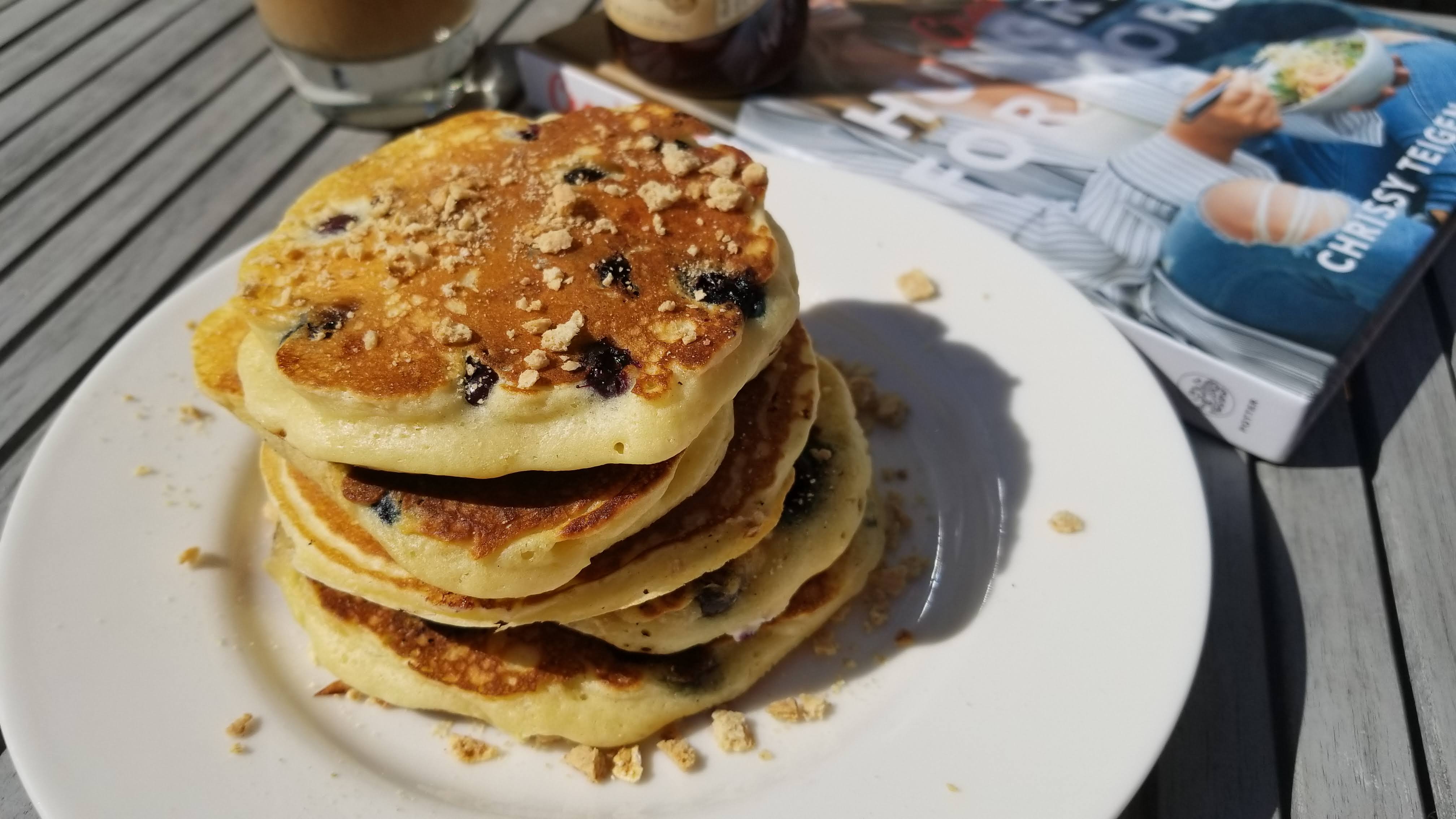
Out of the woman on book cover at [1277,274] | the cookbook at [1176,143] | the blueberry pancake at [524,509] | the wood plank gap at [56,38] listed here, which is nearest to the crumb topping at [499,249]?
the blueberry pancake at [524,509]

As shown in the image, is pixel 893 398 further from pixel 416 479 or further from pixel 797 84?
pixel 797 84

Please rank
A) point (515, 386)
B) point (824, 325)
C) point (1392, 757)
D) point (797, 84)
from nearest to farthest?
point (515, 386)
point (1392, 757)
point (824, 325)
point (797, 84)

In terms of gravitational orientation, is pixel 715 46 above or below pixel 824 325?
above

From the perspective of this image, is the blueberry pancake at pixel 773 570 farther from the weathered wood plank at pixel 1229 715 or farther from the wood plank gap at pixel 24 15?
the wood plank gap at pixel 24 15

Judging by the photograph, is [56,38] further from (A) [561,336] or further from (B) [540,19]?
(A) [561,336]

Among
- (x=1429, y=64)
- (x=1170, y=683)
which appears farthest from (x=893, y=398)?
(x=1429, y=64)

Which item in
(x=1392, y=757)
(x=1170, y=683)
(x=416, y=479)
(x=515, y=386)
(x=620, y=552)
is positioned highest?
(x=515, y=386)

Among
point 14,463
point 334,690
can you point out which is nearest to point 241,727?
point 334,690

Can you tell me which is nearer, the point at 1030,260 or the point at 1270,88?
the point at 1030,260

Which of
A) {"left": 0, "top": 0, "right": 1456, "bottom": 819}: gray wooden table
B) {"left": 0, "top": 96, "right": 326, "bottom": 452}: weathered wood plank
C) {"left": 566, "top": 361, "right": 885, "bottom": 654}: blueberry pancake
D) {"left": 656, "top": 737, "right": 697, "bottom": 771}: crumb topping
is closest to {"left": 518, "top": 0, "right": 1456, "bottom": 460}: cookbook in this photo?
{"left": 0, "top": 0, "right": 1456, "bottom": 819}: gray wooden table
